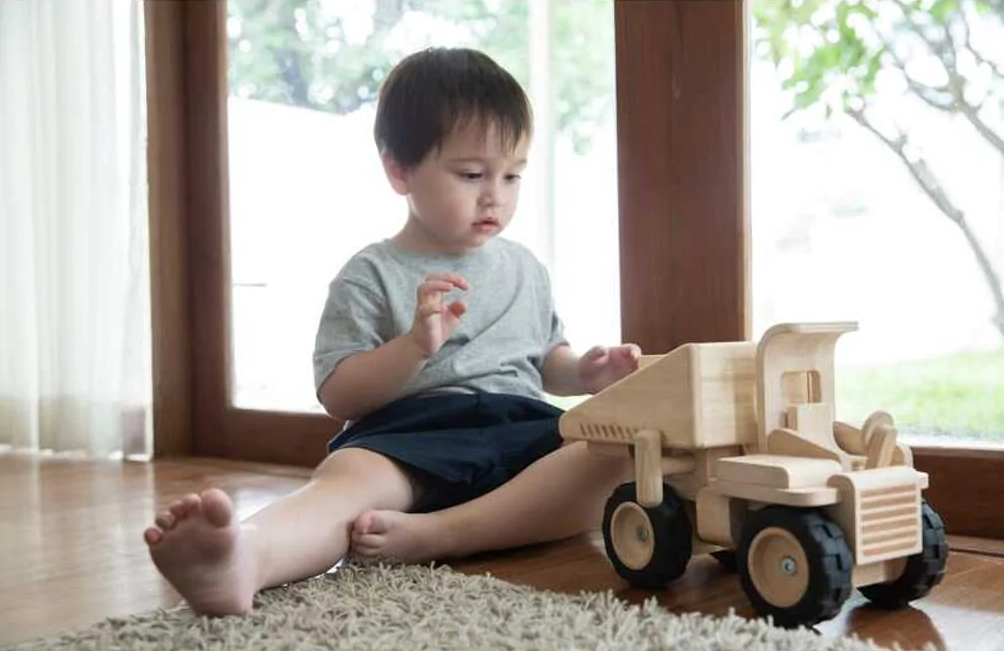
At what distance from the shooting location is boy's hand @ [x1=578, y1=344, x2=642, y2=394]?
1.26 metres

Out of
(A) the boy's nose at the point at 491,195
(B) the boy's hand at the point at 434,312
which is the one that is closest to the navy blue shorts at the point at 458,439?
(B) the boy's hand at the point at 434,312

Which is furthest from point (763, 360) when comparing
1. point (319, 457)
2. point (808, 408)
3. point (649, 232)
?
point (319, 457)

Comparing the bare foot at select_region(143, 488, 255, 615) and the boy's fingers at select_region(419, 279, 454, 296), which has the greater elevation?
the boy's fingers at select_region(419, 279, 454, 296)

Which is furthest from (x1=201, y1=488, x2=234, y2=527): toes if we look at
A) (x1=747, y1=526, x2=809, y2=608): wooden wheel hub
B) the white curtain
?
the white curtain

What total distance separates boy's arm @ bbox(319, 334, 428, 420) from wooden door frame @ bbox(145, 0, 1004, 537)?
1.25ft

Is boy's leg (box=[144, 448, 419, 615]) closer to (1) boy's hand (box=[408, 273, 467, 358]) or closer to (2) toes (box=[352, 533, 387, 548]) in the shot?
(2) toes (box=[352, 533, 387, 548])

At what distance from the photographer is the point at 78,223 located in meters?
2.05

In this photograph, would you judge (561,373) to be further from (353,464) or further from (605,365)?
(353,464)

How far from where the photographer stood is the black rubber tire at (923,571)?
917 mm

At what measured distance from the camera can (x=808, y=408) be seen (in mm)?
962

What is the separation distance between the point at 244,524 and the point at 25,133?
1.51 meters

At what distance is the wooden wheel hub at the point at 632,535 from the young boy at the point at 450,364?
0.55 feet

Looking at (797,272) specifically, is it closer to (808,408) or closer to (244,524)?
(808,408)

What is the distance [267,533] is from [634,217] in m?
0.69
